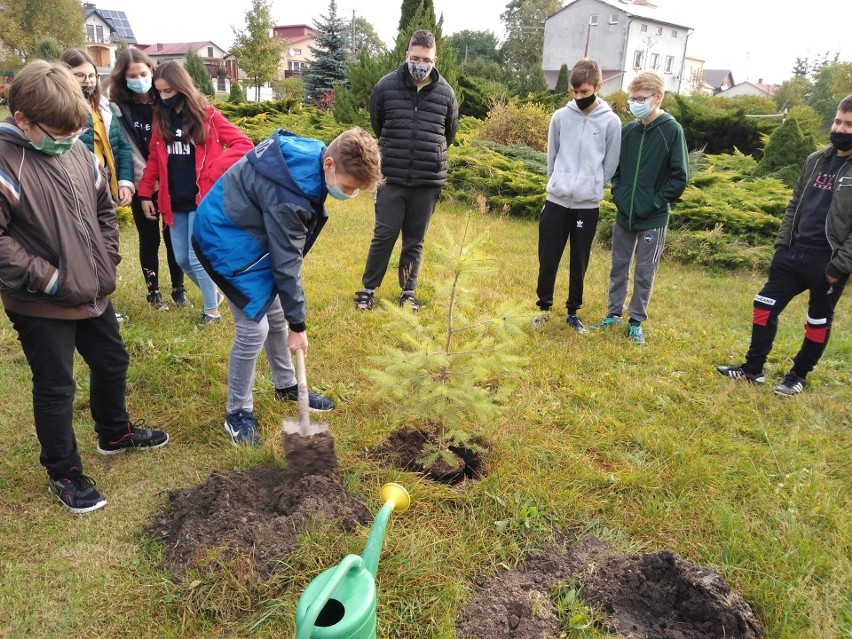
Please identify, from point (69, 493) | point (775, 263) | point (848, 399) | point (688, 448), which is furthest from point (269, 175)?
point (848, 399)

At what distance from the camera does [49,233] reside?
2402 millimetres

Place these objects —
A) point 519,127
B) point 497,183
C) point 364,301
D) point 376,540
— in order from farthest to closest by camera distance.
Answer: point 519,127
point 497,183
point 364,301
point 376,540

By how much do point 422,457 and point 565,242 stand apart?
2763mm

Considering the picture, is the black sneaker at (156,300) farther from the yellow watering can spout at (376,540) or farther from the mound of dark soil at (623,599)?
the mound of dark soil at (623,599)

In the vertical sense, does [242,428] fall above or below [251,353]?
below

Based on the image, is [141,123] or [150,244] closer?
[141,123]

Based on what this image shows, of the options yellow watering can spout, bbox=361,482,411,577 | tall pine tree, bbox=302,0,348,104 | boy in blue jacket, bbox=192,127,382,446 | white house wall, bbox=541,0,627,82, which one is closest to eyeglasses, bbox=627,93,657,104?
boy in blue jacket, bbox=192,127,382,446

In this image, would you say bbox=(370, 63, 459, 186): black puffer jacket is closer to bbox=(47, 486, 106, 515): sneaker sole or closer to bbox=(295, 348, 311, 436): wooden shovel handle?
bbox=(295, 348, 311, 436): wooden shovel handle

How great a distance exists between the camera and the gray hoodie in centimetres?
482

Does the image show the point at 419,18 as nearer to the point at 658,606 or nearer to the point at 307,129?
A: the point at 307,129

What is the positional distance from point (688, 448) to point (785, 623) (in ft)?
3.90

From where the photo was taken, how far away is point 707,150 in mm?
15922

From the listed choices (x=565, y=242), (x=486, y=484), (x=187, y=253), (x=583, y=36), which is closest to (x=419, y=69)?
(x=565, y=242)

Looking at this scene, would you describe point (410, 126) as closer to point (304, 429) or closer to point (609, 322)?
point (609, 322)
